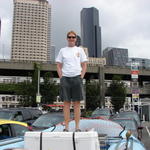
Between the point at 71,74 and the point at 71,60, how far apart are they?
0.91ft

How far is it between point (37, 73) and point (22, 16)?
8195 cm

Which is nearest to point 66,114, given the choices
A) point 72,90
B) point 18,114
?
point 72,90

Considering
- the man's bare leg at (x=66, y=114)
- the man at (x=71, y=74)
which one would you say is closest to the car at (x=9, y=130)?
the man's bare leg at (x=66, y=114)

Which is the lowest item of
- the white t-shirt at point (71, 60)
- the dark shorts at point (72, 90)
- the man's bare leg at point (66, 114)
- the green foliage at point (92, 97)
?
the green foliage at point (92, 97)

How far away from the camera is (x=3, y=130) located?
22.4ft

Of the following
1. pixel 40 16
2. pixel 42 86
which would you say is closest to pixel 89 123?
pixel 42 86

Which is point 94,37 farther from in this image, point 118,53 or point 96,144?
point 96,144

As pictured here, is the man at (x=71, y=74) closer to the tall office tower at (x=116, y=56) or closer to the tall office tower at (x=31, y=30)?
the tall office tower at (x=31, y=30)

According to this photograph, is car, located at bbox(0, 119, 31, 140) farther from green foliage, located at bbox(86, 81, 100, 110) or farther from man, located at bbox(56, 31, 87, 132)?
green foliage, located at bbox(86, 81, 100, 110)

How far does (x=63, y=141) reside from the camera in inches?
134

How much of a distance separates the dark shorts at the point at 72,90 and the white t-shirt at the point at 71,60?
0.14 meters

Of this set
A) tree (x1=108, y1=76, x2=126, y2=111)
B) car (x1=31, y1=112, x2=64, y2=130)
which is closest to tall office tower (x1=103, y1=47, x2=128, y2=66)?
tree (x1=108, y1=76, x2=126, y2=111)

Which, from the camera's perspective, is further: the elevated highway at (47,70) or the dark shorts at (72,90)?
the elevated highway at (47,70)

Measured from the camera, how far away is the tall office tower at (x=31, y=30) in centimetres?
9806
